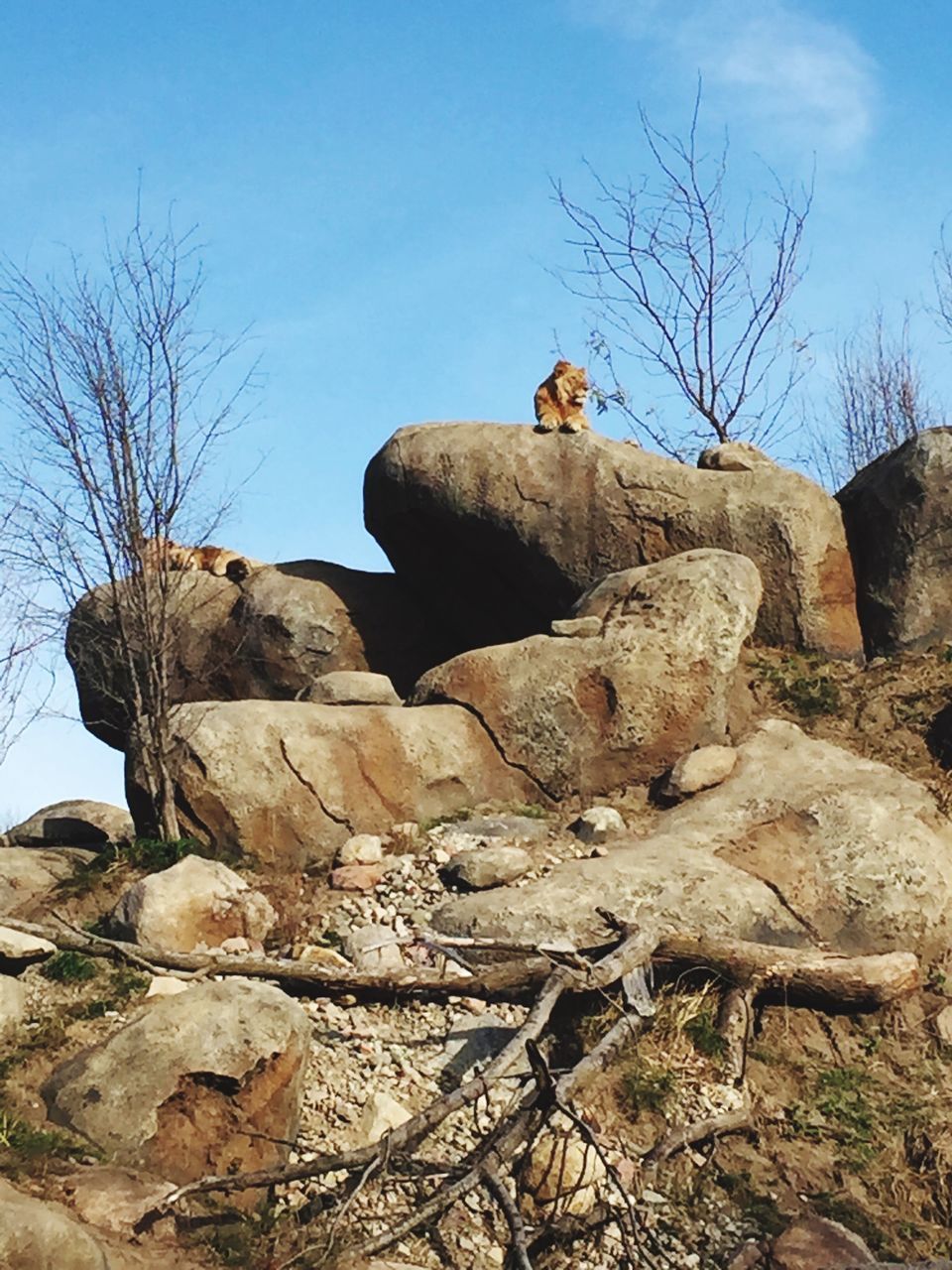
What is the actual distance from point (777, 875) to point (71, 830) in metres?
6.87

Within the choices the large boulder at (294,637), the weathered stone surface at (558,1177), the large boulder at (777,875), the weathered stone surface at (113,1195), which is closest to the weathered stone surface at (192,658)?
the large boulder at (294,637)

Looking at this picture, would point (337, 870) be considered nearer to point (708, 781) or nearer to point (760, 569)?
point (708, 781)

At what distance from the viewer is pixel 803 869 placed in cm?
1015

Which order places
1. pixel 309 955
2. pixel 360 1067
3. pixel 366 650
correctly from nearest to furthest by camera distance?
1. pixel 360 1067
2. pixel 309 955
3. pixel 366 650

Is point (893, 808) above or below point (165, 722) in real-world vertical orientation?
below

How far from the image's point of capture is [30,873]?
11.2m

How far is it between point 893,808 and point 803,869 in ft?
3.03

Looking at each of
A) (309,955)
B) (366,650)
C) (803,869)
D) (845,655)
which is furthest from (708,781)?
(366,650)

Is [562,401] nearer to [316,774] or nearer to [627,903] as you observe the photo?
[316,774]

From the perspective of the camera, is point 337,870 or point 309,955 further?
point 337,870

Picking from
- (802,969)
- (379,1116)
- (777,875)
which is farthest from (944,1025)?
(379,1116)

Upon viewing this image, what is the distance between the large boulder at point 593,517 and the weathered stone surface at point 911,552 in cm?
28

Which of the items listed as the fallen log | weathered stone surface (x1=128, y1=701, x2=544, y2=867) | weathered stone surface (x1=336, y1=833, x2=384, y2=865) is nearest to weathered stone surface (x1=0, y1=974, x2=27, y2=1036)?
the fallen log

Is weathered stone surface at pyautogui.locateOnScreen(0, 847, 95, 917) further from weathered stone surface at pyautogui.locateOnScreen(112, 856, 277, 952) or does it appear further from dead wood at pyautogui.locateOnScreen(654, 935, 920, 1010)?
dead wood at pyautogui.locateOnScreen(654, 935, 920, 1010)
